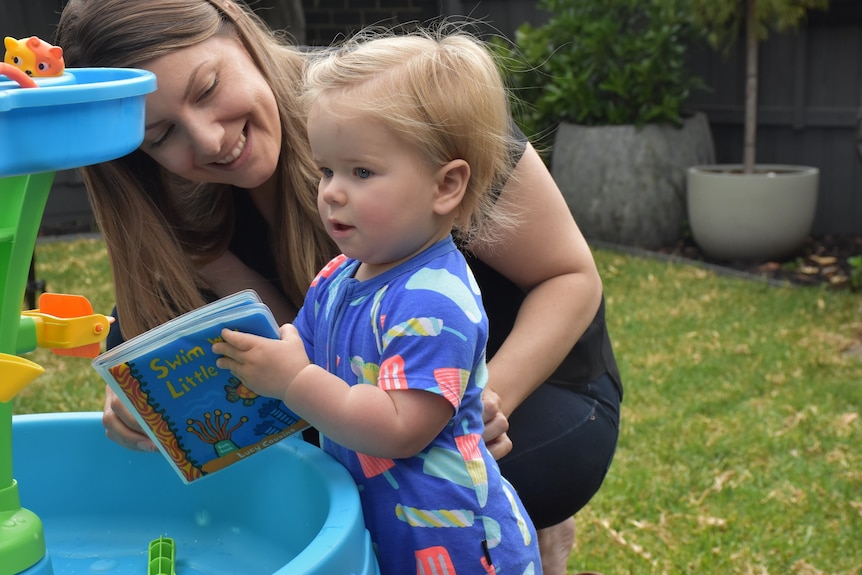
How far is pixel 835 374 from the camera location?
146 inches

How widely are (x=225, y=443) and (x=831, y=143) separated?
5.16m

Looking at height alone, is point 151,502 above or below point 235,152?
below

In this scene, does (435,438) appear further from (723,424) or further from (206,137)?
(723,424)

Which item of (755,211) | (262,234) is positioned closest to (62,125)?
(262,234)

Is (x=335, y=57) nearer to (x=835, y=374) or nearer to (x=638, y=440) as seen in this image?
(x=638, y=440)

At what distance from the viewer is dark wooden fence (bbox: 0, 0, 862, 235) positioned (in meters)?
5.56

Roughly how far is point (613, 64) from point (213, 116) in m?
4.61

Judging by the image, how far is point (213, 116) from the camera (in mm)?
1617

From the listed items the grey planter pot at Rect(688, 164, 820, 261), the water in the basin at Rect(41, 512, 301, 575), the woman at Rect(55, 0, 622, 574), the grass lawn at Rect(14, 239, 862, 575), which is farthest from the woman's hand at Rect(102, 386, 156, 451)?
the grey planter pot at Rect(688, 164, 820, 261)

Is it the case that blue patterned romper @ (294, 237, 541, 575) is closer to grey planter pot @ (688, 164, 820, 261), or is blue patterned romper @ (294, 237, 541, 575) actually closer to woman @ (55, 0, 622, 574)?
woman @ (55, 0, 622, 574)

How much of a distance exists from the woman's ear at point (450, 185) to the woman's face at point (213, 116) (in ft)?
1.53

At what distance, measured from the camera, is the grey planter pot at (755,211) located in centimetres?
528

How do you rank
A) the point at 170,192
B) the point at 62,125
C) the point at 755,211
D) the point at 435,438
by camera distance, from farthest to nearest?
the point at 755,211 < the point at 170,192 < the point at 435,438 < the point at 62,125

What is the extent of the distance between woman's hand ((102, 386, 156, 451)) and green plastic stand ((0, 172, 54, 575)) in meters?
0.30
